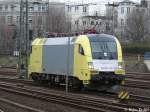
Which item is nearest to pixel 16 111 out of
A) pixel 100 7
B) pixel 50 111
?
pixel 50 111

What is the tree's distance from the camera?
9144 centimetres

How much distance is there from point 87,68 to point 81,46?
4.37 feet

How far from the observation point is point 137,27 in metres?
92.6

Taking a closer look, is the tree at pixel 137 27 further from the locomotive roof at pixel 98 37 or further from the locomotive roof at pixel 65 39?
the locomotive roof at pixel 98 37

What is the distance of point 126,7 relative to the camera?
125 m

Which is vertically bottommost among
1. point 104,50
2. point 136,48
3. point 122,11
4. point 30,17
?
point 104,50

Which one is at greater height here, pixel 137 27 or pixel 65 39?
pixel 137 27

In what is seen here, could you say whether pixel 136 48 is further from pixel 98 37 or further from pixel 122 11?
pixel 122 11

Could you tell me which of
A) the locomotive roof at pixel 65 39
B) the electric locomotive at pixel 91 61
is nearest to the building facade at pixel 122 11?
the locomotive roof at pixel 65 39

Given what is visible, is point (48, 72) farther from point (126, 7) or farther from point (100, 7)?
point (126, 7)

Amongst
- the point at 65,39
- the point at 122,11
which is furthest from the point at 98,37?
the point at 122,11

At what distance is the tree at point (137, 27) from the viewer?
9144 cm

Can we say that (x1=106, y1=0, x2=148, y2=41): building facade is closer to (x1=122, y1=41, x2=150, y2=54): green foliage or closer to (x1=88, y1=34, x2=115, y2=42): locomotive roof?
(x1=122, y1=41, x2=150, y2=54): green foliage

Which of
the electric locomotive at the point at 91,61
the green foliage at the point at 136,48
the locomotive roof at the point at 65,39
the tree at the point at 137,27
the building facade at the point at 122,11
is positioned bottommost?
the electric locomotive at the point at 91,61
